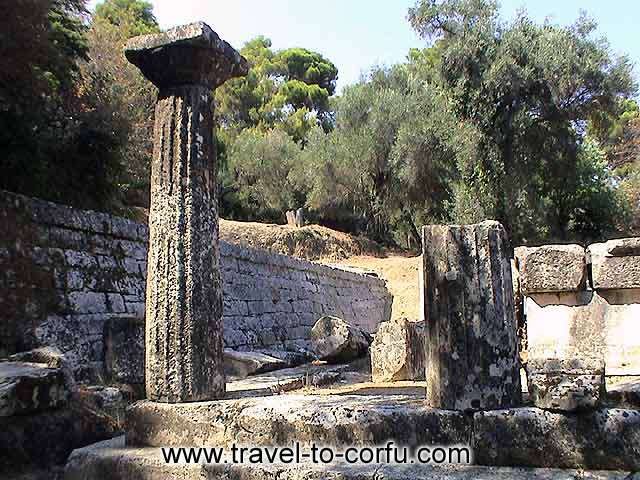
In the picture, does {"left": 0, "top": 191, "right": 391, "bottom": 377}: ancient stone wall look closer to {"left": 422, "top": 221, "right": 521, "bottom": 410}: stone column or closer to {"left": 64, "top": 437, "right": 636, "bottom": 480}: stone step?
{"left": 64, "top": 437, "right": 636, "bottom": 480}: stone step

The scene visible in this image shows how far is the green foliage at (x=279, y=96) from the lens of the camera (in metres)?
36.4

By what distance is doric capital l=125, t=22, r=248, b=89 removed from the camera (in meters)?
4.39

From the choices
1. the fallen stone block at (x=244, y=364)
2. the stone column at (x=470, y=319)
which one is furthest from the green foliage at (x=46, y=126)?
the stone column at (x=470, y=319)

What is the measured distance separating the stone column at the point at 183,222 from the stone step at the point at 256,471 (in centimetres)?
46

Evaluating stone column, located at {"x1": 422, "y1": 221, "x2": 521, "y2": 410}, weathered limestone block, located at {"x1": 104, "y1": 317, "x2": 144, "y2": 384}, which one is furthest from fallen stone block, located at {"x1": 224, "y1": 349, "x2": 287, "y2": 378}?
stone column, located at {"x1": 422, "y1": 221, "x2": 521, "y2": 410}

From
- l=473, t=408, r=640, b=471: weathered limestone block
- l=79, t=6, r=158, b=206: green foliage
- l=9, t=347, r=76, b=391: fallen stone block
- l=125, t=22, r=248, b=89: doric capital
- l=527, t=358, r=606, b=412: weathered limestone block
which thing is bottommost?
l=473, t=408, r=640, b=471: weathered limestone block

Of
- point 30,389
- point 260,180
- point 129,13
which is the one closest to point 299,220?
point 260,180

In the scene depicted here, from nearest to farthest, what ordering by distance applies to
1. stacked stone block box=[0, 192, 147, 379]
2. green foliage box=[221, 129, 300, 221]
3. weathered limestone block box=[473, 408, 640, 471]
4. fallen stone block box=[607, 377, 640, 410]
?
weathered limestone block box=[473, 408, 640, 471], fallen stone block box=[607, 377, 640, 410], stacked stone block box=[0, 192, 147, 379], green foliage box=[221, 129, 300, 221]

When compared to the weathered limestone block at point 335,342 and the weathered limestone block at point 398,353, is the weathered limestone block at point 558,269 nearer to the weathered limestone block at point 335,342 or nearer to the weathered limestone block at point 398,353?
the weathered limestone block at point 398,353

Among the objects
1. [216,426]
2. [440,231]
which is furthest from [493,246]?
[216,426]

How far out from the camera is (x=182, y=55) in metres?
4.43

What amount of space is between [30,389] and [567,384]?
3795 millimetres

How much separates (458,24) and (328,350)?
46.7 ft

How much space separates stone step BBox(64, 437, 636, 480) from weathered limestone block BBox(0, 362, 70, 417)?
0.61 metres
